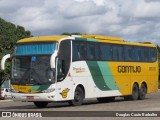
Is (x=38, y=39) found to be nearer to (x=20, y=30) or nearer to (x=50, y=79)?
(x=50, y=79)

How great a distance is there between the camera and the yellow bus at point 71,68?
79.7 ft

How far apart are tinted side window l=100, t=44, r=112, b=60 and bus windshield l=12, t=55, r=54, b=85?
472 centimetres

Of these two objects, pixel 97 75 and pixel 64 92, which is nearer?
pixel 64 92

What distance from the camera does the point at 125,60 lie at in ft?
101

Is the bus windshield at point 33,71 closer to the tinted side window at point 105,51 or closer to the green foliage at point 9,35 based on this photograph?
the tinted side window at point 105,51

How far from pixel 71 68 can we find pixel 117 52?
17.6ft

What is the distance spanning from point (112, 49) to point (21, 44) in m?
6.08

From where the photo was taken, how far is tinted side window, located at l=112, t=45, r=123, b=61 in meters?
29.6

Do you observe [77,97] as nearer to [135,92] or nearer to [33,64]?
[33,64]

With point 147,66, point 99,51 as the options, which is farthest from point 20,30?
point 99,51

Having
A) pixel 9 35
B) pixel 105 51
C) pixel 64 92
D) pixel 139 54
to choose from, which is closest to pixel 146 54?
pixel 139 54

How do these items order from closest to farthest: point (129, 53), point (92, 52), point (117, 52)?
point (92, 52) < point (117, 52) < point (129, 53)

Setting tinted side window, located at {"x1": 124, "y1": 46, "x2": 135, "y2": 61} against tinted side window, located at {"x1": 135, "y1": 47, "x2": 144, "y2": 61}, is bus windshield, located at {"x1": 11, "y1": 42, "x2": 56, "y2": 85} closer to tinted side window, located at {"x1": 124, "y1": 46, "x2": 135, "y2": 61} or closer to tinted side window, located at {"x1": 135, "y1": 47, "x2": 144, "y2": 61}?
tinted side window, located at {"x1": 124, "y1": 46, "x2": 135, "y2": 61}

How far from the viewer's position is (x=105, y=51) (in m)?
28.6
